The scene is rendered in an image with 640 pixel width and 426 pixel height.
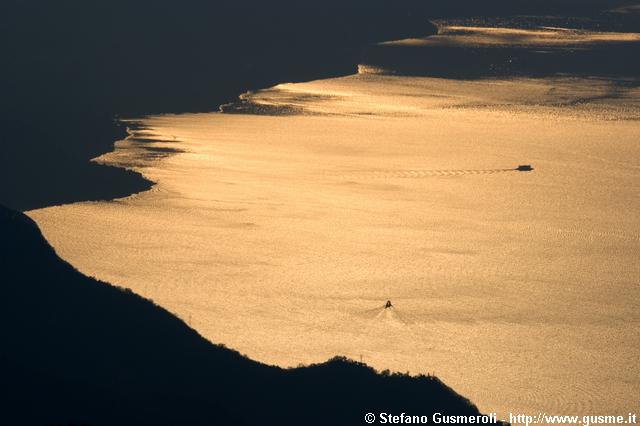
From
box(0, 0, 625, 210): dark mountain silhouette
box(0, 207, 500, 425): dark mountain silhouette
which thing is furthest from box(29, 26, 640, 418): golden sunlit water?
box(0, 207, 500, 425): dark mountain silhouette

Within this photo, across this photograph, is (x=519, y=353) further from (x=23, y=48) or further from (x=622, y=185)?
(x=23, y=48)

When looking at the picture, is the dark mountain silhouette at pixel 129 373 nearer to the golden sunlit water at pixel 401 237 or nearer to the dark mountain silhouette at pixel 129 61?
the golden sunlit water at pixel 401 237

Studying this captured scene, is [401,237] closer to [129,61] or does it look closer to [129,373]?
Result: [129,373]

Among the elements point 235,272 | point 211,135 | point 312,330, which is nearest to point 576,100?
point 211,135

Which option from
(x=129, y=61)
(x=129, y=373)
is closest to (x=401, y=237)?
(x=129, y=373)

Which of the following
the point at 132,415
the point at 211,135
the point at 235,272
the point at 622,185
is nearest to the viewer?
the point at 132,415

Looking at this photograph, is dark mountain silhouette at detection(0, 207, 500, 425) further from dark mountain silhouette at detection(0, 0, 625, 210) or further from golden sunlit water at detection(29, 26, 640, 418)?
dark mountain silhouette at detection(0, 0, 625, 210)
